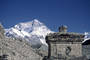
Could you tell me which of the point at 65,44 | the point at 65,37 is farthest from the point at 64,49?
the point at 65,37

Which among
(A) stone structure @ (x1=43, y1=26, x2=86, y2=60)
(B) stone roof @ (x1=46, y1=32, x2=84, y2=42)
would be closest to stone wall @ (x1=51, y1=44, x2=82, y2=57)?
(A) stone structure @ (x1=43, y1=26, x2=86, y2=60)

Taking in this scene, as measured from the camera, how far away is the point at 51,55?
427 inches

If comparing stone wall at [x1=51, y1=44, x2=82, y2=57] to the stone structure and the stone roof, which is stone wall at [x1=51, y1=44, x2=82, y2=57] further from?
the stone roof

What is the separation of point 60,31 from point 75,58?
166 cm

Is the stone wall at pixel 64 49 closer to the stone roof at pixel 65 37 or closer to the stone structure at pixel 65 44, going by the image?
the stone structure at pixel 65 44

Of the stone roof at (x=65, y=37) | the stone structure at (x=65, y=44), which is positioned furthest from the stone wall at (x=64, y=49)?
the stone roof at (x=65, y=37)

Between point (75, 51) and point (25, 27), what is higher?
point (25, 27)

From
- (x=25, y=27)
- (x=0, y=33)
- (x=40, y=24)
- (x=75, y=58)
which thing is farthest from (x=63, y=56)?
(x=40, y=24)

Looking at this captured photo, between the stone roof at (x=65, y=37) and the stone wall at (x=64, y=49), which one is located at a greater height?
the stone roof at (x=65, y=37)

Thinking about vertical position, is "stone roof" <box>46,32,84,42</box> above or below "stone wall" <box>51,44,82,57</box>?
above

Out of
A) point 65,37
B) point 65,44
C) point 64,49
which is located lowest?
point 64,49

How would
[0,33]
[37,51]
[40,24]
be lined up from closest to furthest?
[0,33] < [37,51] < [40,24]

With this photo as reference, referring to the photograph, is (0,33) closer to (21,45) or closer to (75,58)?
(21,45)

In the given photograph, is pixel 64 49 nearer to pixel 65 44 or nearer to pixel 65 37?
pixel 65 44
